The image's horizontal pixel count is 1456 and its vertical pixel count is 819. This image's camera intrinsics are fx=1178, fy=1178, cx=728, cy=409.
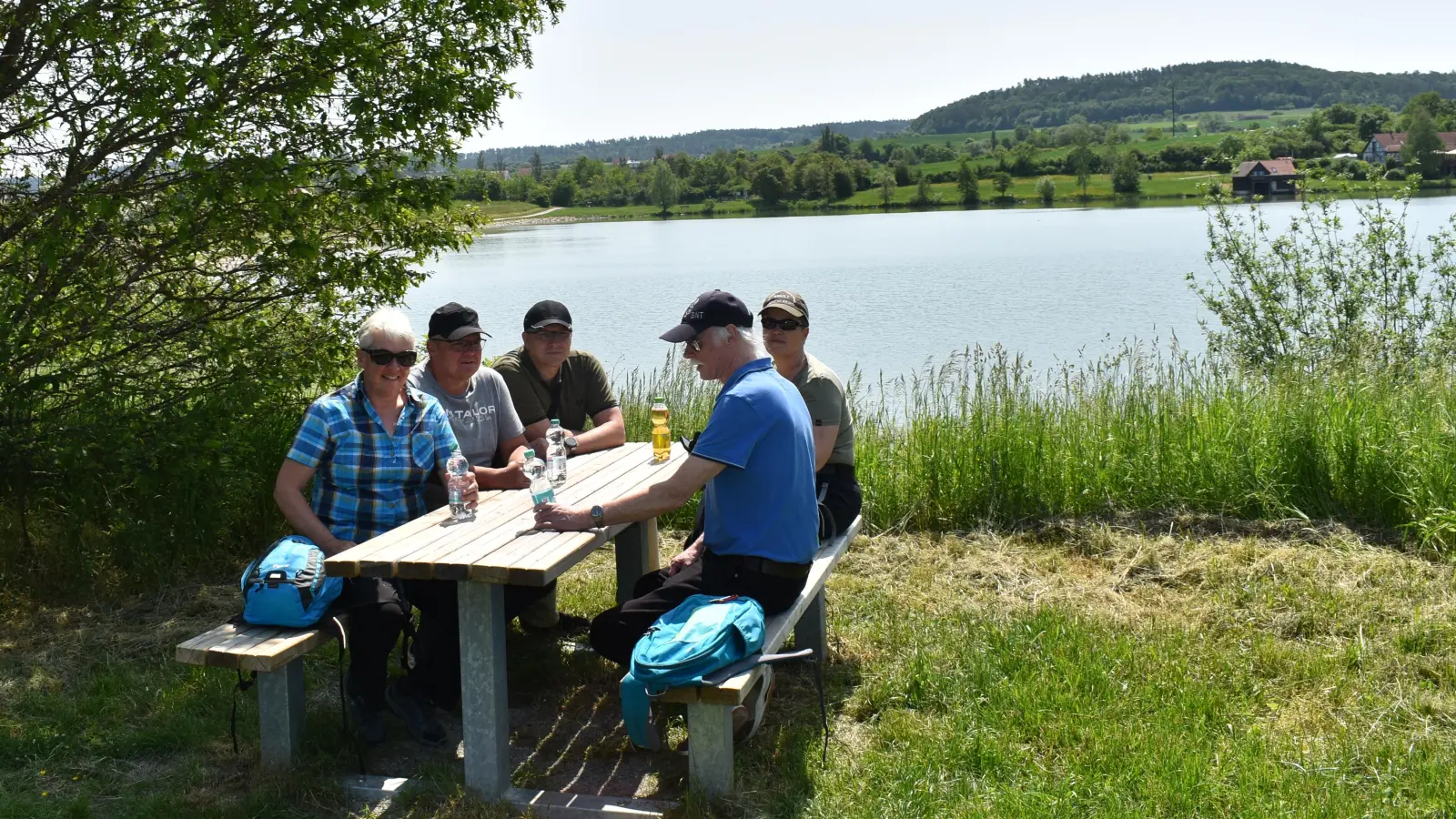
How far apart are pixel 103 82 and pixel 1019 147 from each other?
83.8 meters

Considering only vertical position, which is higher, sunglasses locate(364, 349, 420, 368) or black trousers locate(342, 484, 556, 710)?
sunglasses locate(364, 349, 420, 368)

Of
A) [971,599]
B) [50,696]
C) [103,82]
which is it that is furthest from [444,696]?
[103,82]

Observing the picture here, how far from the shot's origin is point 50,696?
13.9ft

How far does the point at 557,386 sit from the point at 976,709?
8.12 ft

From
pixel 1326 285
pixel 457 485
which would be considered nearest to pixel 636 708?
pixel 457 485

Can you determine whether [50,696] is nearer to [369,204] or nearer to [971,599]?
[369,204]

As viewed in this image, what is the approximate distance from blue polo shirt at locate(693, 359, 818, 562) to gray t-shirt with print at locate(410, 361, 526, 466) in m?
1.43

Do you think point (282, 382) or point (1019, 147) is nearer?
point (282, 382)

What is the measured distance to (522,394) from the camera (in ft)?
17.2

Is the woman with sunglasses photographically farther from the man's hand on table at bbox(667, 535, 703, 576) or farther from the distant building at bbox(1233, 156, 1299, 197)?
the distant building at bbox(1233, 156, 1299, 197)

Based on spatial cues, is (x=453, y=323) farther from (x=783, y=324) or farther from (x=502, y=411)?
(x=783, y=324)

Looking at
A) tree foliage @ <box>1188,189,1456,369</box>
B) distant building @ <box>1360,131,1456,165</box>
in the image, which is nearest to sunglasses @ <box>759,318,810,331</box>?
tree foliage @ <box>1188,189,1456,369</box>

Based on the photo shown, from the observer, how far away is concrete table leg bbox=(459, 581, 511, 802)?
3.37 metres

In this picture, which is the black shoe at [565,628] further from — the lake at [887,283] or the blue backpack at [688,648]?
the lake at [887,283]
